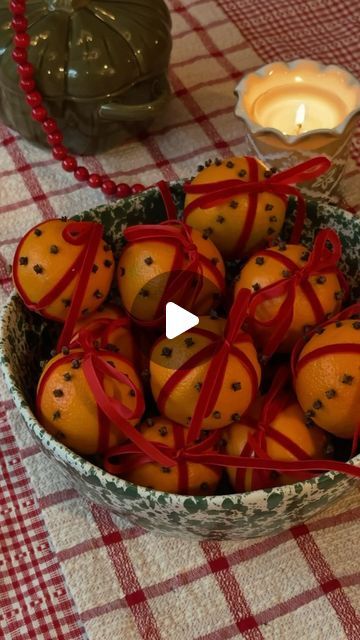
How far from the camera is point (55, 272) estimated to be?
0.43 meters

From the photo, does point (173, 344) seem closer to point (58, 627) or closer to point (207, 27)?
point (58, 627)

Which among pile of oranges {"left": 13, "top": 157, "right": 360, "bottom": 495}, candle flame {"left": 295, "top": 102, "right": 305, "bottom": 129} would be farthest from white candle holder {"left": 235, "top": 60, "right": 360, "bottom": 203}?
pile of oranges {"left": 13, "top": 157, "right": 360, "bottom": 495}

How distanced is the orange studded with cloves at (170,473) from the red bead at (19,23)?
351mm

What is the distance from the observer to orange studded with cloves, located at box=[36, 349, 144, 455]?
40cm

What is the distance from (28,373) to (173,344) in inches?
4.3

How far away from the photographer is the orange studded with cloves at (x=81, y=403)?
1.31 ft

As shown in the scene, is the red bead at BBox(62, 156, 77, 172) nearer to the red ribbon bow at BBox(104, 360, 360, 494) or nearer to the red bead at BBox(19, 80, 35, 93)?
the red bead at BBox(19, 80, 35, 93)

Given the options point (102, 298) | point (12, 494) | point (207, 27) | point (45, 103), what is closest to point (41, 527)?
point (12, 494)

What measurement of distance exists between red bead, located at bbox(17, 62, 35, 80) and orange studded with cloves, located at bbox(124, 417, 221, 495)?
33 centimetres

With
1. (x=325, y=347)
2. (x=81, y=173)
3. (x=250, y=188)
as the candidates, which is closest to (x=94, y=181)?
(x=81, y=173)

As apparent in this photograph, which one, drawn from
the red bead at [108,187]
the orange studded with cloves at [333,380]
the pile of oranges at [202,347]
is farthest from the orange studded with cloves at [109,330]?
the red bead at [108,187]

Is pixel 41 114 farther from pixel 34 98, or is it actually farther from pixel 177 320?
pixel 177 320

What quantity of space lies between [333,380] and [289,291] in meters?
0.06
